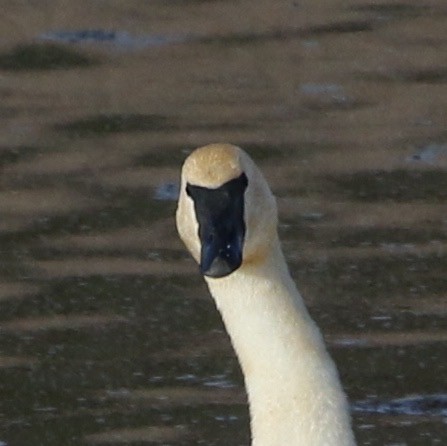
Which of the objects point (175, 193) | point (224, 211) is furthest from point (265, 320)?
point (175, 193)

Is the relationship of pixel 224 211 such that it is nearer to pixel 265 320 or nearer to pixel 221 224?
pixel 221 224

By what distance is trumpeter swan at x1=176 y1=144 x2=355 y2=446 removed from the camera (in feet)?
16.3

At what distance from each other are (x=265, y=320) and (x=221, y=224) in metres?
0.36

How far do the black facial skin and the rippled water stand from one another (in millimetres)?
2057

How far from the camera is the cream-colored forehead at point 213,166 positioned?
4938 millimetres

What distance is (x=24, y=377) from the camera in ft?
24.3

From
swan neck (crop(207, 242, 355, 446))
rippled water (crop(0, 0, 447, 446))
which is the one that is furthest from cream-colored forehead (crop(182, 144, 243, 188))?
rippled water (crop(0, 0, 447, 446))

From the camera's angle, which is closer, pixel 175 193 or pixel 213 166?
pixel 213 166

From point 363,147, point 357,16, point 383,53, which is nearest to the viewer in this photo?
point 363,147

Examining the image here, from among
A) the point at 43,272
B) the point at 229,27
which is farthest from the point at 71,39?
the point at 43,272

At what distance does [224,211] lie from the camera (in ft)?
16.1

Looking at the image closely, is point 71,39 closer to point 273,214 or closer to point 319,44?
point 319,44

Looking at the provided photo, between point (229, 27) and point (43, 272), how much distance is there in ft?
12.0

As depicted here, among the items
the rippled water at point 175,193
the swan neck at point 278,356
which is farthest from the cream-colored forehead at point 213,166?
the rippled water at point 175,193
